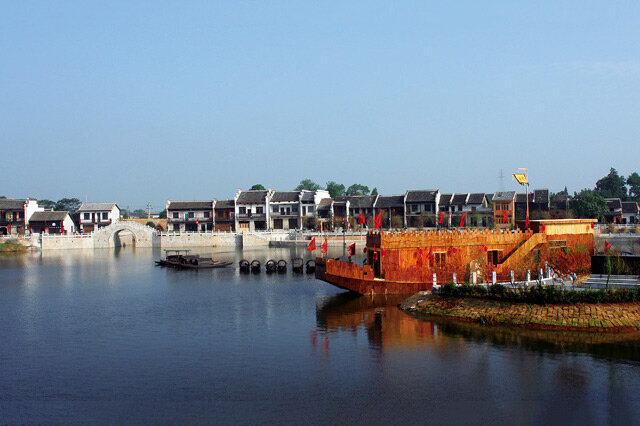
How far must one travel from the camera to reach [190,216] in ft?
292

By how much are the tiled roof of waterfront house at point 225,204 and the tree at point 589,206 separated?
48803mm

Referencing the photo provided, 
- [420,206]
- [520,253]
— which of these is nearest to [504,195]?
[420,206]

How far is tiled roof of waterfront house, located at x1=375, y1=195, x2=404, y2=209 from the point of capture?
275 ft

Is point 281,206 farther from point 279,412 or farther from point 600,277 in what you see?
point 279,412

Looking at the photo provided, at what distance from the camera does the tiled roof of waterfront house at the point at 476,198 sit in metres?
81.1

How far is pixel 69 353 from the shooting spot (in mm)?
20547

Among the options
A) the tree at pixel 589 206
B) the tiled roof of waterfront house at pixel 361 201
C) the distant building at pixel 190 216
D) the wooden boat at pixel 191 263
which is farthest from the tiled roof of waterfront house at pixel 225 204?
the tree at pixel 589 206

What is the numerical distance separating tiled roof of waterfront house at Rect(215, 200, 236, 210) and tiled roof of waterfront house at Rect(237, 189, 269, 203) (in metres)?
1.30

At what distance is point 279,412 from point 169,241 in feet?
215

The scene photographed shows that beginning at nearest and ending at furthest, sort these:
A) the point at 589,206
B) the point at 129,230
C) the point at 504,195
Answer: the point at 589,206, the point at 504,195, the point at 129,230

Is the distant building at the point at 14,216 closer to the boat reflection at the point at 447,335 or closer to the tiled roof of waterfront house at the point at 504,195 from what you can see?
the tiled roof of waterfront house at the point at 504,195

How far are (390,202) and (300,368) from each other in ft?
224

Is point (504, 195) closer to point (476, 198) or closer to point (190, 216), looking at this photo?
point (476, 198)

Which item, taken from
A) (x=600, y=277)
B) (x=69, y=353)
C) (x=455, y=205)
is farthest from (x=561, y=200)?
(x=69, y=353)
